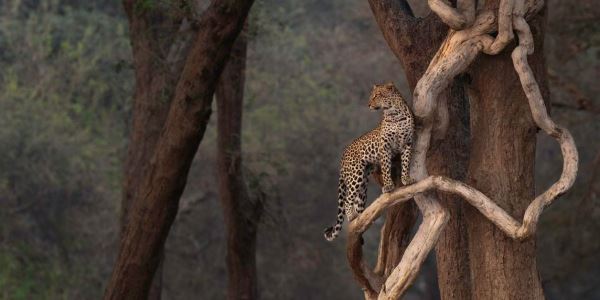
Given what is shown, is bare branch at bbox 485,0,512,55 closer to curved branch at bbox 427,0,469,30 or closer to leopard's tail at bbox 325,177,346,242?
curved branch at bbox 427,0,469,30

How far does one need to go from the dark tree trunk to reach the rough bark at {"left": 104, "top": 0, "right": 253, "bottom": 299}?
50.5 inches

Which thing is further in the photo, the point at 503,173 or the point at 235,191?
the point at 235,191

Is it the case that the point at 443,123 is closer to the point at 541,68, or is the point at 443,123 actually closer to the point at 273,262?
the point at 541,68

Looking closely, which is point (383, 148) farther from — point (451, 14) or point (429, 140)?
point (451, 14)

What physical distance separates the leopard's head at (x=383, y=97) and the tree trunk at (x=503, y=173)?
0.71 m

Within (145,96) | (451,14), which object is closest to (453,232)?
(451,14)

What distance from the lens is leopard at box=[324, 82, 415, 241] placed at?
7.13m

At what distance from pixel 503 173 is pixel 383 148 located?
0.80 meters

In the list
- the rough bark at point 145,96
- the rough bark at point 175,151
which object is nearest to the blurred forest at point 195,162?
the rough bark at point 145,96

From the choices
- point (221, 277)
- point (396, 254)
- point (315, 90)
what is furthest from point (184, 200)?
point (396, 254)

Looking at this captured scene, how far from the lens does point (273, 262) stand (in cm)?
2398

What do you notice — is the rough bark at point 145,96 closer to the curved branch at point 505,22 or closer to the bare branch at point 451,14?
the bare branch at point 451,14

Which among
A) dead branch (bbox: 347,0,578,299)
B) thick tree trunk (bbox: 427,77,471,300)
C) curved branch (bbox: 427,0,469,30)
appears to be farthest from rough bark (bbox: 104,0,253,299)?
dead branch (bbox: 347,0,578,299)

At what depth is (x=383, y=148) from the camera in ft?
23.4
